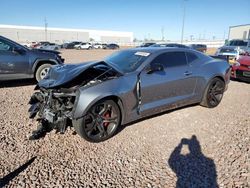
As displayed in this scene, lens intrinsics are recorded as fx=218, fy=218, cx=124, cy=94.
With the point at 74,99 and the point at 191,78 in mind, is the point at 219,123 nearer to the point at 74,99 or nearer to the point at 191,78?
the point at 191,78

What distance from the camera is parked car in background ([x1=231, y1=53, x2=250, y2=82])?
26.7 feet

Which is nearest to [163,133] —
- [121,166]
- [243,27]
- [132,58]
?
[121,166]

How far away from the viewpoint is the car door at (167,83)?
13.1 feet

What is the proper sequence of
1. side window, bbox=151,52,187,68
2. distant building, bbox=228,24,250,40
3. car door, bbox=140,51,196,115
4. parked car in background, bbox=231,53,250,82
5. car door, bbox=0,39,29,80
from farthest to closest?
1. distant building, bbox=228,24,250,40
2. parked car in background, bbox=231,53,250,82
3. car door, bbox=0,39,29,80
4. side window, bbox=151,52,187,68
5. car door, bbox=140,51,196,115

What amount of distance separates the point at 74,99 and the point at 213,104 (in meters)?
3.46

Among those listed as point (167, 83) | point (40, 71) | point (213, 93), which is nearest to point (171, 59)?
point (167, 83)

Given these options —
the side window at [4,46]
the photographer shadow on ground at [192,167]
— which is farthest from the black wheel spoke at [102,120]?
the side window at [4,46]

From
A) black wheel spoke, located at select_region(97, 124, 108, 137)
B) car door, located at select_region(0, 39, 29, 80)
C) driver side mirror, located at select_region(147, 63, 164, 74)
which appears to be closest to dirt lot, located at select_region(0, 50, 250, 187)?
black wheel spoke, located at select_region(97, 124, 108, 137)

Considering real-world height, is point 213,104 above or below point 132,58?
below

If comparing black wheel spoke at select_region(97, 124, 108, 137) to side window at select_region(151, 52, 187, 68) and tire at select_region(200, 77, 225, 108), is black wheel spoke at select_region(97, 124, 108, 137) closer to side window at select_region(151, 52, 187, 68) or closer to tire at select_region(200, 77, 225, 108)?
side window at select_region(151, 52, 187, 68)

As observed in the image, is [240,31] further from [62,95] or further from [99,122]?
[62,95]

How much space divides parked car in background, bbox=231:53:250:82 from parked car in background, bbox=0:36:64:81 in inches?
270

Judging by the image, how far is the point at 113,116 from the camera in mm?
3680

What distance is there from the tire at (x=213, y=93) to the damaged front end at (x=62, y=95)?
2460 mm
